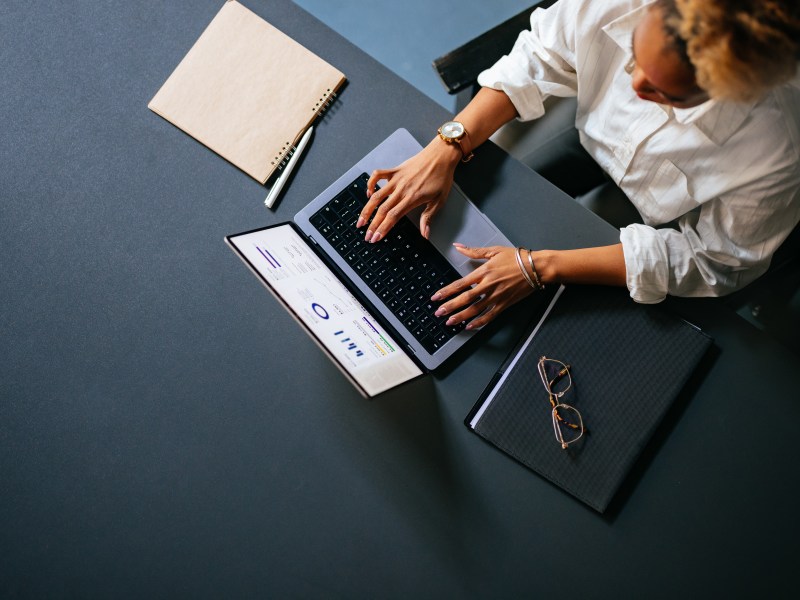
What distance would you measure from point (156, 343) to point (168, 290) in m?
0.09

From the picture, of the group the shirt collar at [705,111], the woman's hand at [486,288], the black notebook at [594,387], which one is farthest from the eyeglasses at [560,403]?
the shirt collar at [705,111]

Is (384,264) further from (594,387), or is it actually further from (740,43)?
(740,43)

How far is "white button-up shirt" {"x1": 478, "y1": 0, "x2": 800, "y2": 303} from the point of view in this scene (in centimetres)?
85

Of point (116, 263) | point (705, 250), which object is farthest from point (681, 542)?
point (116, 263)

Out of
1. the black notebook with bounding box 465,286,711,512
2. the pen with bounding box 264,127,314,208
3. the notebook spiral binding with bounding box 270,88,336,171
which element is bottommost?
the black notebook with bounding box 465,286,711,512

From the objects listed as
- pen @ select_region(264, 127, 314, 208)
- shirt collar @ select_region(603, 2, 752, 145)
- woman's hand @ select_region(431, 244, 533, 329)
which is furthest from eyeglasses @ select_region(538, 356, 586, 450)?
pen @ select_region(264, 127, 314, 208)

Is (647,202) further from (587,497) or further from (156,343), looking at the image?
(156,343)

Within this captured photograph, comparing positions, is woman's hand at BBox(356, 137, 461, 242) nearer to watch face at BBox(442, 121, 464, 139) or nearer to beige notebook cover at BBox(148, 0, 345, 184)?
watch face at BBox(442, 121, 464, 139)

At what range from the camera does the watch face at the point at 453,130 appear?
98 cm

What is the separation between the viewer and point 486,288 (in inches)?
37.5

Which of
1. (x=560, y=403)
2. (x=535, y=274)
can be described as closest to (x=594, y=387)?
(x=560, y=403)

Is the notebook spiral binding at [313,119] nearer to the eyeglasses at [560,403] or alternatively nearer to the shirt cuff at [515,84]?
the shirt cuff at [515,84]

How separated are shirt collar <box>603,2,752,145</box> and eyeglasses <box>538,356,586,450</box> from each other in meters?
0.40

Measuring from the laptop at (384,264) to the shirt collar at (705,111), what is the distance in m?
0.32
